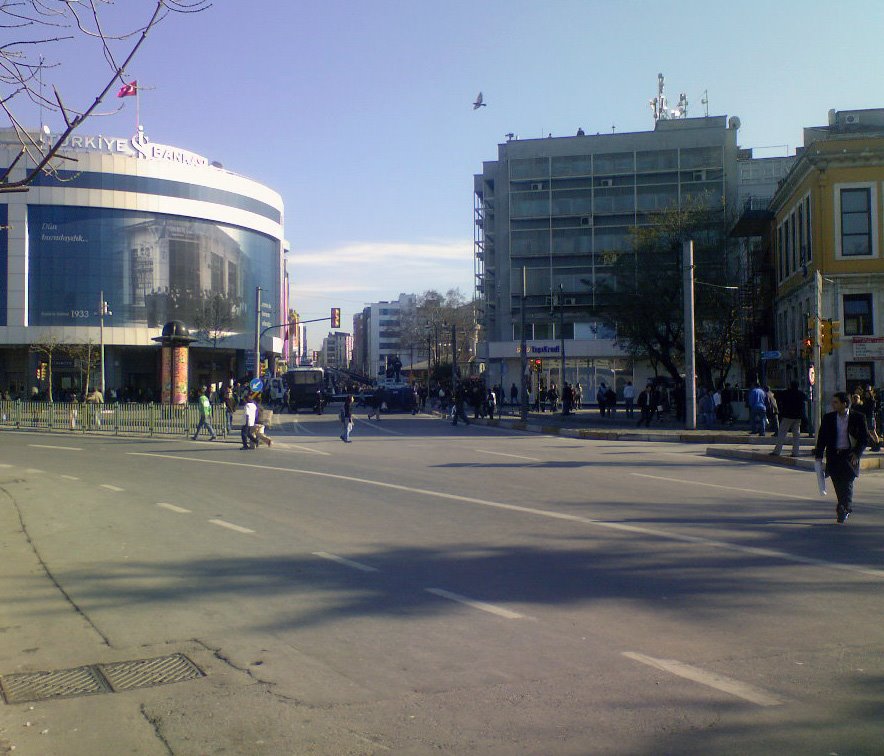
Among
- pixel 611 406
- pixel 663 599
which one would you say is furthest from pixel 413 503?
pixel 611 406

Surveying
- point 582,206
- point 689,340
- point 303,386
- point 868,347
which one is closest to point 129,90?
point 689,340

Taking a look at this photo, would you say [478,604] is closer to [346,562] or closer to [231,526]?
[346,562]

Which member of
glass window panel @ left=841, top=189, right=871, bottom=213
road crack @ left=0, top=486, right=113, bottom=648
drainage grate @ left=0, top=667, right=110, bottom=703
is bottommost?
drainage grate @ left=0, top=667, right=110, bottom=703

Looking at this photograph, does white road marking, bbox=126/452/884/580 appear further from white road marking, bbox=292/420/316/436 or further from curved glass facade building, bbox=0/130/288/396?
curved glass facade building, bbox=0/130/288/396

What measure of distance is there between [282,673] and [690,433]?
2596 centimetres

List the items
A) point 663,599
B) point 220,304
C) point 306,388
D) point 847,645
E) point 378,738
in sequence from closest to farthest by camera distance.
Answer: point 378,738 < point 847,645 < point 663,599 < point 306,388 < point 220,304

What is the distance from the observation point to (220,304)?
80312 millimetres

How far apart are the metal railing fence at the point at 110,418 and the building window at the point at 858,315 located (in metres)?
24.7

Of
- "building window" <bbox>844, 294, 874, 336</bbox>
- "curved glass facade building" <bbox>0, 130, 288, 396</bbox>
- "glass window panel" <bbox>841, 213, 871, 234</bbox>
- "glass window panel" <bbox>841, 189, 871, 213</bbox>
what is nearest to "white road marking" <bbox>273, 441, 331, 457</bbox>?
"building window" <bbox>844, 294, 874, 336</bbox>

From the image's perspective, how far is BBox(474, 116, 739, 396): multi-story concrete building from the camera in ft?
217

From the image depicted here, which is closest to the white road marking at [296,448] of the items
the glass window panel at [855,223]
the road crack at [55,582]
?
the road crack at [55,582]

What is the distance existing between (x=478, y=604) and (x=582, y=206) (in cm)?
6368

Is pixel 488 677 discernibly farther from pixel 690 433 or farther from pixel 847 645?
pixel 690 433

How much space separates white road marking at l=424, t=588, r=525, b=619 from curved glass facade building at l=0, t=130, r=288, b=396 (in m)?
64.9
